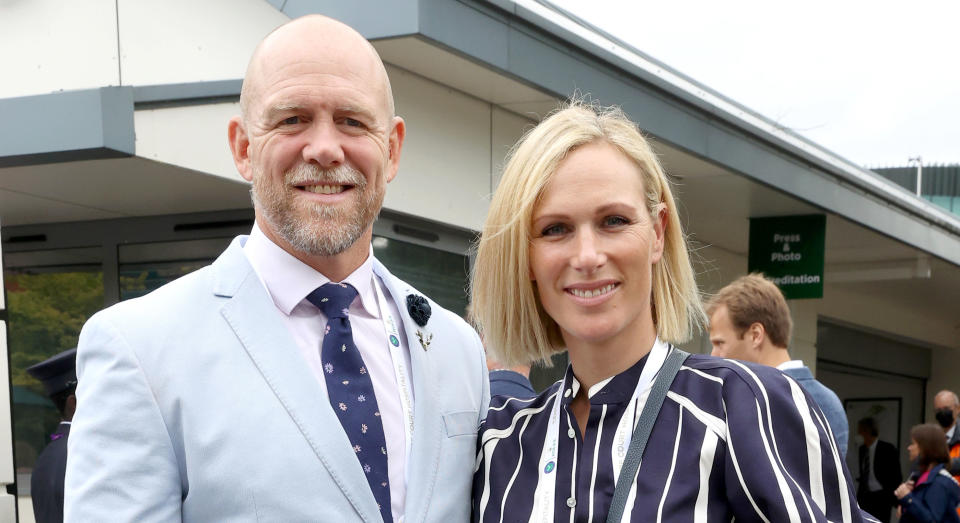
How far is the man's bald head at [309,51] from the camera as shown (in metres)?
2.30

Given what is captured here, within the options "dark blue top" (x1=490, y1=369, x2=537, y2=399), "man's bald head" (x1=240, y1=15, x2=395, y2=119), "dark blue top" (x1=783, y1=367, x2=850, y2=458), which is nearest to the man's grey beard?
"man's bald head" (x1=240, y1=15, x2=395, y2=119)

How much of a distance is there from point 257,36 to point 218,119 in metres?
0.83

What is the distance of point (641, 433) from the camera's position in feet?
6.97

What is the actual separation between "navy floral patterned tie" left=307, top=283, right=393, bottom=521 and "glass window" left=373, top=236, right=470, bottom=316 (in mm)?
3989

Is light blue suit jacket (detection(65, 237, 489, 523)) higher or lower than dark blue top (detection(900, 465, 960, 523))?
higher

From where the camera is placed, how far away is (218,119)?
17.9 ft

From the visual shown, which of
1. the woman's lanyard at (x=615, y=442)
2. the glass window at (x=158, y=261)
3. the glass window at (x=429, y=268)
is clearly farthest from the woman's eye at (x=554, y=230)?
the glass window at (x=158, y=261)

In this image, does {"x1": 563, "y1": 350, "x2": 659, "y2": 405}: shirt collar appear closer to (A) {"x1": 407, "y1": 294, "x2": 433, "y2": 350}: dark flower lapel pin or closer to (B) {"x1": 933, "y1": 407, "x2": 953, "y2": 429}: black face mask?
(A) {"x1": 407, "y1": 294, "x2": 433, "y2": 350}: dark flower lapel pin

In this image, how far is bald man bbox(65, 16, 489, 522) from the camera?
6.49 feet

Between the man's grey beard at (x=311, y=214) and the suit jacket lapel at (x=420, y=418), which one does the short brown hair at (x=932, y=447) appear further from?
the man's grey beard at (x=311, y=214)

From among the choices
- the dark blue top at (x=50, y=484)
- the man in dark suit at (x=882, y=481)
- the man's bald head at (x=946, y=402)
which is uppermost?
the dark blue top at (x=50, y=484)

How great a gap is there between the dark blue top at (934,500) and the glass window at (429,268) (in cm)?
380

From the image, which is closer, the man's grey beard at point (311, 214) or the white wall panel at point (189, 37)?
the man's grey beard at point (311, 214)

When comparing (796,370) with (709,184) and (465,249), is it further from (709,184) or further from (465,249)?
(709,184)
